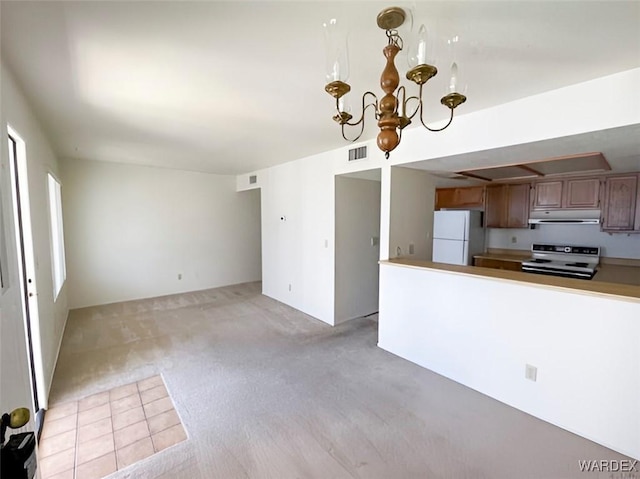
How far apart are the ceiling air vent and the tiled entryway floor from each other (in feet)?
10.2

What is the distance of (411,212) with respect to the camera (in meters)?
3.50

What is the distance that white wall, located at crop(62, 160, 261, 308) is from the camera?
15.6 ft

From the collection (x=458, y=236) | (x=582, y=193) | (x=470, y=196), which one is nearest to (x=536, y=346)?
(x=458, y=236)

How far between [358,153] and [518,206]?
3.03m

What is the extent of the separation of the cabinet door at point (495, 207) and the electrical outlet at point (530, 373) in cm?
326

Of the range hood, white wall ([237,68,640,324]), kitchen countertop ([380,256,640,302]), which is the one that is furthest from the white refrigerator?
kitchen countertop ([380,256,640,302])

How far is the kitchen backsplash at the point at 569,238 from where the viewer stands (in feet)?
12.9

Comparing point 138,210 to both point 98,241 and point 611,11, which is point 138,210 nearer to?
point 98,241

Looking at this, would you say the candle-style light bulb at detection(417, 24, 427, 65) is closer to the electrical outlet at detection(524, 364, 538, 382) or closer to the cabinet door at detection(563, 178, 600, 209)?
the electrical outlet at detection(524, 364, 538, 382)

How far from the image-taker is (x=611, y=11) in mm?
1290

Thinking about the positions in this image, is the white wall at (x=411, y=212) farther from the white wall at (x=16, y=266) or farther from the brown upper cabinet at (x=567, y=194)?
the white wall at (x=16, y=266)

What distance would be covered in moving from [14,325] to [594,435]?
3.54 metres

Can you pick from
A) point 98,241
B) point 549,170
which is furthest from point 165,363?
point 549,170

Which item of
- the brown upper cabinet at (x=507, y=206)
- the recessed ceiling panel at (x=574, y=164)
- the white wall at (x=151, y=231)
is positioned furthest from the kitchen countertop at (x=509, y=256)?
the white wall at (x=151, y=231)
